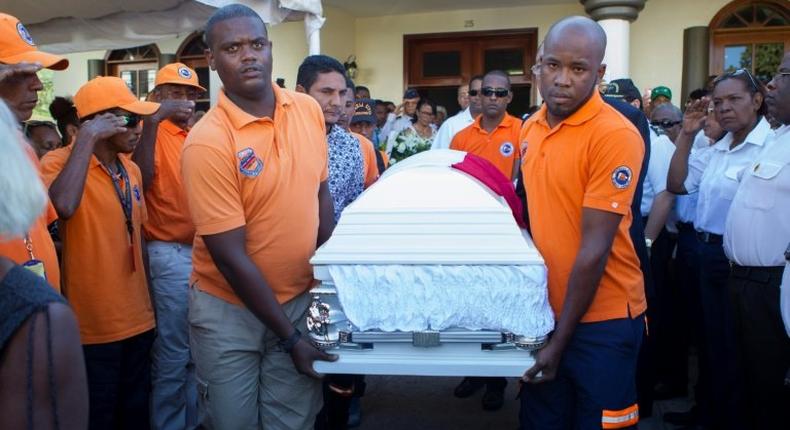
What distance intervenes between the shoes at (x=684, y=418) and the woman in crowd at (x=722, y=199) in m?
0.23

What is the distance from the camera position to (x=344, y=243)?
2090 mm

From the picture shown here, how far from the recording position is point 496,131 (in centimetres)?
463

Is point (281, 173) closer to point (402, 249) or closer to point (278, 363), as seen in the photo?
point (402, 249)

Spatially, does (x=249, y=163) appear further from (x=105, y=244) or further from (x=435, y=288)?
(x=105, y=244)

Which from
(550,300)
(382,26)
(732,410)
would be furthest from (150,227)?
(382,26)

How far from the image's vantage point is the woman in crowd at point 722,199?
339 centimetres

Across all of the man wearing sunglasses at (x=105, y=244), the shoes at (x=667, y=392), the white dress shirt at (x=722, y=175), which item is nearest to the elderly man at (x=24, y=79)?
the man wearing sunglasses at (x=105, y=244)

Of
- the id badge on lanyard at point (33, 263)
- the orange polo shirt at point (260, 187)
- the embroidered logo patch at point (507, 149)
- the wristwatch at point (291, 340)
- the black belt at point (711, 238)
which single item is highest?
the embroidered logo patch at point (507, 149)

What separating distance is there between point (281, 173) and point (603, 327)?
1.18 metres

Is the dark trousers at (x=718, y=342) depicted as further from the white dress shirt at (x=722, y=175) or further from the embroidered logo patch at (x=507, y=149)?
the embroidered logo patch at (x=507, y=149)

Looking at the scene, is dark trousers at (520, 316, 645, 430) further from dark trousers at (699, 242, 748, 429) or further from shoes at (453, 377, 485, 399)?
shoes at (453, 377, 485, 399)

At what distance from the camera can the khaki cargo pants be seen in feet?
7.52

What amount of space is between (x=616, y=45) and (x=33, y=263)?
7.83 meters

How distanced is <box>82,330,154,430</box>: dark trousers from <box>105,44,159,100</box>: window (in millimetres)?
8070
